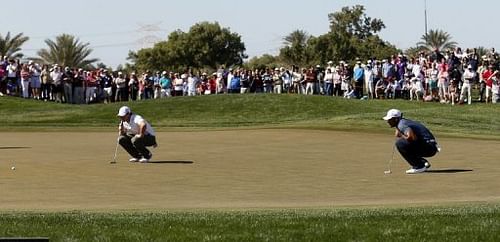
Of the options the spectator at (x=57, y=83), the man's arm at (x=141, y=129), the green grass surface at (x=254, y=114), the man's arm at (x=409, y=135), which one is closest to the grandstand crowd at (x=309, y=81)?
the spectator at (x=57, y=83)

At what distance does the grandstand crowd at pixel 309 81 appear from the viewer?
1838 inches

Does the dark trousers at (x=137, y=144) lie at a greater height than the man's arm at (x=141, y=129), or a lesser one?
lesser

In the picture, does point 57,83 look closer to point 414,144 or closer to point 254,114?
point 254,114

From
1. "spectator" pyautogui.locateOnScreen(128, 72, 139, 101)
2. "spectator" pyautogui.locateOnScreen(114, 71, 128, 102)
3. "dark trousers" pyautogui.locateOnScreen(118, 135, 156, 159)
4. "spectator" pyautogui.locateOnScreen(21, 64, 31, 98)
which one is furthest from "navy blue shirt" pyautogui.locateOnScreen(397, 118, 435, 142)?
"spectator" pyautogui.locateOnScreen(128, 72, 139, 101)

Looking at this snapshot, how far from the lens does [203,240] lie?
12.3 metres

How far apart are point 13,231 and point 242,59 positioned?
95.1 m

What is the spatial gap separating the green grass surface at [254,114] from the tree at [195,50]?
175 ft

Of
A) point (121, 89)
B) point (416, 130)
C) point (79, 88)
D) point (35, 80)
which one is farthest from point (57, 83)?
point (416, 130)

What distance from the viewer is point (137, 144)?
24.3m

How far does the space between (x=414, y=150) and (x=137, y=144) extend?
265 inches

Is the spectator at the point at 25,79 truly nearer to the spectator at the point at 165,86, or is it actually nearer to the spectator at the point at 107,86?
the spectator at the point at 107,86

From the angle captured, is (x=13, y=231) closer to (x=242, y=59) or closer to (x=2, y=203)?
(x=2, y=203)

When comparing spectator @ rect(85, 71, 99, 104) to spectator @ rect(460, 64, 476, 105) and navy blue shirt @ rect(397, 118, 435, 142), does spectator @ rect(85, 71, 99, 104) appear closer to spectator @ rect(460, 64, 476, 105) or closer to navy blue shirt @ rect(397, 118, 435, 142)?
spectator @ rect(460, 64, 476, 105)

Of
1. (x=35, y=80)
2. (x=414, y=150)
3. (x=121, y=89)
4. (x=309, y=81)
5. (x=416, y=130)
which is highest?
(x=35, y=80)
